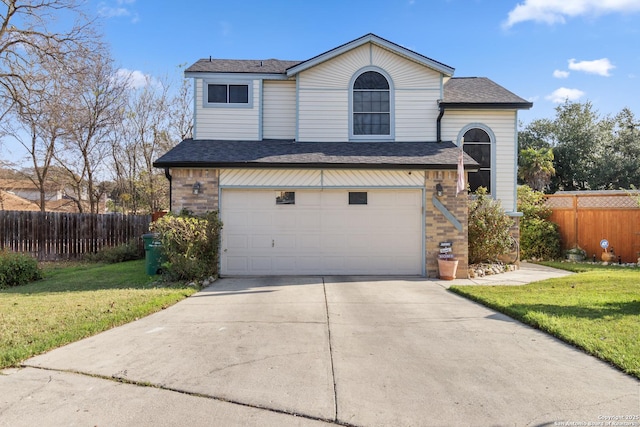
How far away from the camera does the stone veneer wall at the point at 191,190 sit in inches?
418

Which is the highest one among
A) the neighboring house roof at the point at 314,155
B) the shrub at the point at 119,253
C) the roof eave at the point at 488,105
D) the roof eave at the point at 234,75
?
the roof eave at the point at 234,75

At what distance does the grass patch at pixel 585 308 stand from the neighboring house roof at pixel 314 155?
11.8 feet

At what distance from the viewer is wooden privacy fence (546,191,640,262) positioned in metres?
14.0

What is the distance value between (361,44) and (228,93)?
4.19m

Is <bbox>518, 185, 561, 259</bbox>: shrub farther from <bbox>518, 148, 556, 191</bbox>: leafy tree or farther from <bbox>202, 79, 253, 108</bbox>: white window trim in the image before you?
<bbox>202, 79, 253, 108</bbox>: white window trim

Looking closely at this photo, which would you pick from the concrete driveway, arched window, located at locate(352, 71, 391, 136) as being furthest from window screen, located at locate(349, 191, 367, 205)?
the concrete driveway

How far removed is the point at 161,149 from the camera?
22484mm

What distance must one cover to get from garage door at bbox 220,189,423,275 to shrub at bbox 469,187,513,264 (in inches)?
70.3

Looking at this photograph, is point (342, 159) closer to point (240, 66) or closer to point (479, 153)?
point (479, 153)

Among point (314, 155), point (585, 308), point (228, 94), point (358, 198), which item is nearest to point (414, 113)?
point (358, 198)

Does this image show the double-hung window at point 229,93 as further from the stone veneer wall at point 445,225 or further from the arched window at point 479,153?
the arched window at point 479,153

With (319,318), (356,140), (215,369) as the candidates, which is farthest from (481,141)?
(215,369)

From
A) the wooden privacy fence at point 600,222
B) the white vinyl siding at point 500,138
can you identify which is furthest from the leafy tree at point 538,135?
the white vinyl siding at point 500,138

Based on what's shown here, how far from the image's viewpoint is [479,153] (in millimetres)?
12797
